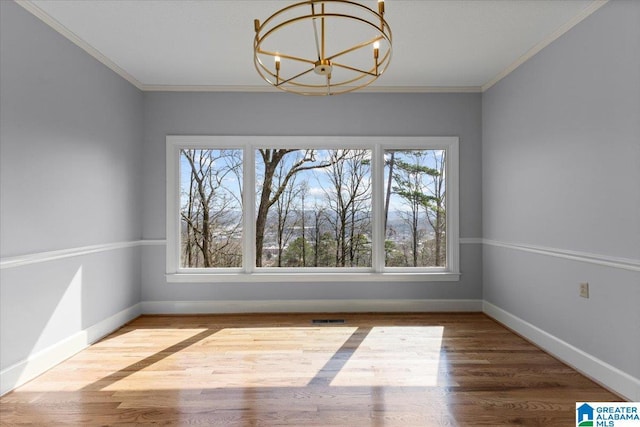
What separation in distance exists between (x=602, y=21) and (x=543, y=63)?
0.67 metres

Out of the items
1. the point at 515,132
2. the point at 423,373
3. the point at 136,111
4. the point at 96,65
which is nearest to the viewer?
the point at 423,373

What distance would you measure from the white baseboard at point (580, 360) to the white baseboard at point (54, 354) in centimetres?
403

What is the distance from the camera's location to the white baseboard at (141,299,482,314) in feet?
14.5

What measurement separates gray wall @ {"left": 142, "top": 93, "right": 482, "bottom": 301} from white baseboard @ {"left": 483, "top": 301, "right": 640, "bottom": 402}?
0.89 metres

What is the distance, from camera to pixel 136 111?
4.27 meters

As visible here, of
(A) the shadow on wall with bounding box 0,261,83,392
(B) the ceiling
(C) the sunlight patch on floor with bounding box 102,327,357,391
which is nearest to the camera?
(A) the shadow on wall with bounding box 0,261,83,392

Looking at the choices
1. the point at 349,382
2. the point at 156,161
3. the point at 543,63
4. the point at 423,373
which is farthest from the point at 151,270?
the point at 543,63

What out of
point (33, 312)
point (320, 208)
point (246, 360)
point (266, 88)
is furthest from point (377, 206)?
point (33, 312)

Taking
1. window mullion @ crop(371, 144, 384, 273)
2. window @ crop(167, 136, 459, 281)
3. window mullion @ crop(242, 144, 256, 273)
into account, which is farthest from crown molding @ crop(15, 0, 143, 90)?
window mullion @ crop(371, 144, 384, 273)

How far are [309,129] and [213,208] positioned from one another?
58.3 inches

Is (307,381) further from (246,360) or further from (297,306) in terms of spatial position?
(297,306)

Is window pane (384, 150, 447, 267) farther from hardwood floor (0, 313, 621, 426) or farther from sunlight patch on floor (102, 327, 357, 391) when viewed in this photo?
sunlight patch on floor (102, 327, 357, 391)

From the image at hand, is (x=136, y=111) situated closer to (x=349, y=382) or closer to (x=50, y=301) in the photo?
(x=50, y=301)

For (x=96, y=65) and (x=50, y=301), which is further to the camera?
(x=96, y=65)
